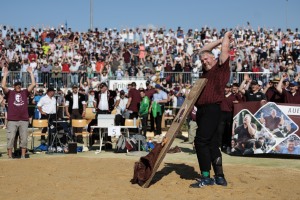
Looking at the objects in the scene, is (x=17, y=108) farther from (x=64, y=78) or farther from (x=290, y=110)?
(x=64, y=78)

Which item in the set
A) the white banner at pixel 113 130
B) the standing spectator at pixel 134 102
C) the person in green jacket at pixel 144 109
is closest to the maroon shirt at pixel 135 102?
the standing spectator at pixel 134 102

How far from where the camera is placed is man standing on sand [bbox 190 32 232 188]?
9398 mm

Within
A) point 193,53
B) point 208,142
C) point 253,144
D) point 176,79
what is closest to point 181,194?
point 208,142

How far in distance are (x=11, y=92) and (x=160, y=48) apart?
56.0 feet

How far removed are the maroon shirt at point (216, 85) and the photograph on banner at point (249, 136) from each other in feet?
18.0

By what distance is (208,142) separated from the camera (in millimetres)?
9438

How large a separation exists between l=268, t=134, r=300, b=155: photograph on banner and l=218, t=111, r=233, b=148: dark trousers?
1.49m

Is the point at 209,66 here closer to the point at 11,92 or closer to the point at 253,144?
the point at 253,144

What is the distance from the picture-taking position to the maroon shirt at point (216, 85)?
31.0 feet

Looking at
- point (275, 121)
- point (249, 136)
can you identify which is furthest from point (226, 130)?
point (275, 121)

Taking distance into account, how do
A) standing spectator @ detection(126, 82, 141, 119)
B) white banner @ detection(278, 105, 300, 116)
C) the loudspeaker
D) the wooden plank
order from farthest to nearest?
1. standing spectator @ detection(126, 82, 141, 119)
2. the loudspeaker
3. white banner @ detection(278, 105, 300, 116)
4. the wooden plank

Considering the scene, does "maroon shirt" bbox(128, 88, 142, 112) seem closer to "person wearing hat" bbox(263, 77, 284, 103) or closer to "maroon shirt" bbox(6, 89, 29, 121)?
"person wearing hat" bbox(263, 77, 284, 103)

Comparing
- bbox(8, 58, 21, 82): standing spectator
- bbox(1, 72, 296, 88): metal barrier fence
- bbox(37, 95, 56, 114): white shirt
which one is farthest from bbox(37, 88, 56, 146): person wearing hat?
bbox(8, 58, 21, 82): standing spectator

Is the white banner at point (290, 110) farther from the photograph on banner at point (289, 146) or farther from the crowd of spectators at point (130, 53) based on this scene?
the crowd of spectators at point (130, 53)
